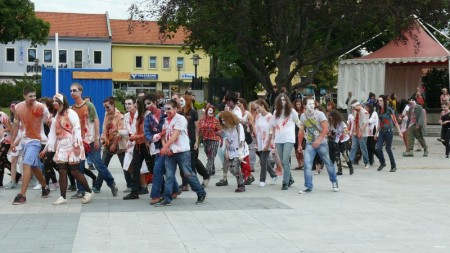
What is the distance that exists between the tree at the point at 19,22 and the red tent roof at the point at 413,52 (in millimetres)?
27643

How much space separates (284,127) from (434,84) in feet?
75.3

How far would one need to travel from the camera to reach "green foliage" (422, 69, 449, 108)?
32.6 m

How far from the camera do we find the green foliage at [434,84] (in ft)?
107

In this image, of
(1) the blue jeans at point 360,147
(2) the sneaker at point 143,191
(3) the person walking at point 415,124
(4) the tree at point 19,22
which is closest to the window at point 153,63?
(4) the tree at point 19,22

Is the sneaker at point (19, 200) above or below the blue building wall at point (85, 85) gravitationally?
below

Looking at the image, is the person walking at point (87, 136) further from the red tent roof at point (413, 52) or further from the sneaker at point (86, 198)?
Answer: the red tent roof at point (413, 52)

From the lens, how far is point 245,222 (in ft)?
29.0

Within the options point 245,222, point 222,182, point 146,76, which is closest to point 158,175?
point 245,222

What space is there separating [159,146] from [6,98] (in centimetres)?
4914

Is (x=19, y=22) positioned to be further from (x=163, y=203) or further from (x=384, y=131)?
(x=163, y=203)

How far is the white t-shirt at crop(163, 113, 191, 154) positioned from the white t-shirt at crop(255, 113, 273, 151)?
9.03ft

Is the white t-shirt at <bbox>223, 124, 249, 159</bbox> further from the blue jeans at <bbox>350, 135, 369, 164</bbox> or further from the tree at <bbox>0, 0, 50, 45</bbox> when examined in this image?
the tree at <bbox>0, 0, 50, 45</bbox>

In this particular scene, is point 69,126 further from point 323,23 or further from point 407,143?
point 323,23

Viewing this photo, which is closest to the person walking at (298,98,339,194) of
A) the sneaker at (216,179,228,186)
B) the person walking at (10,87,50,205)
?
the sneaker at (216,179,228,186)
